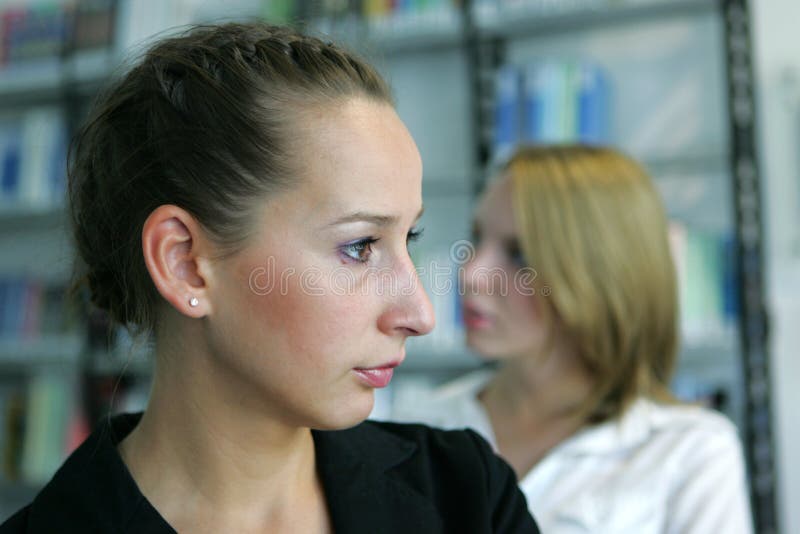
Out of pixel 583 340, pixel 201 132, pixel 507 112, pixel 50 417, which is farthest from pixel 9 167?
pixel 201 132

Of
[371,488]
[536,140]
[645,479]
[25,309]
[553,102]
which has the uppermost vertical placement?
[553,102]

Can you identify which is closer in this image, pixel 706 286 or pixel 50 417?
pixel 706 286

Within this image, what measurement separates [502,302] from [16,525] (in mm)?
933

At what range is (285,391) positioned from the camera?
82cm

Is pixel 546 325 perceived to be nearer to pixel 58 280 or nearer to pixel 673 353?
pixel 673 353

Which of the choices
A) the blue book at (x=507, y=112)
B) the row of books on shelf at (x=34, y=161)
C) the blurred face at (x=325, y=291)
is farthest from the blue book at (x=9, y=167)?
the blurred face at (x=325, y=291)

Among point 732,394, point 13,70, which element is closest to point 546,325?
point 732,394

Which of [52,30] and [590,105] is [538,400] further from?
[52,30]

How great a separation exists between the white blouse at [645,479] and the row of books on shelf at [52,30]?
2.39m

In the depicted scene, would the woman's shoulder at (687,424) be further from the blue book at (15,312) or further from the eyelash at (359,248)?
the blue book at (15,312)

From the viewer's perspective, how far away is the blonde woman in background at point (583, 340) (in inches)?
55.7

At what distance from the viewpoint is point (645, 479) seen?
139 centimetres

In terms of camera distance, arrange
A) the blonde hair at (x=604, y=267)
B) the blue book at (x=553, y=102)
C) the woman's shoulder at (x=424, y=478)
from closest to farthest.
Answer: the woman's shoulder at (x=424, y=478) → the blonde hair at (x=604, y=267) → the blue book at (x=553, y=102)

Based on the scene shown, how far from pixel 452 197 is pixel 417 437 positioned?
1945 mm
